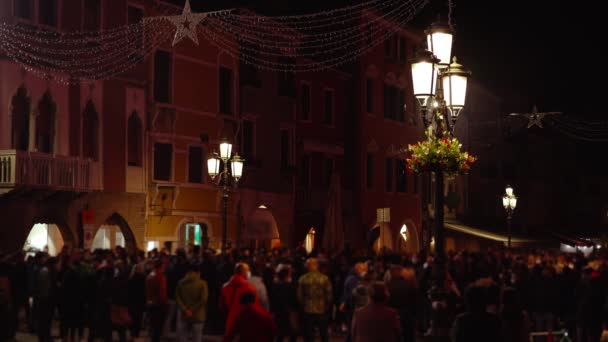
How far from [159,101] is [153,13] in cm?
294

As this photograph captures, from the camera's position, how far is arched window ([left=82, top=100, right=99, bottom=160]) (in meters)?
34.4

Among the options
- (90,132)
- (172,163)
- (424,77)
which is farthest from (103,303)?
(172,163)

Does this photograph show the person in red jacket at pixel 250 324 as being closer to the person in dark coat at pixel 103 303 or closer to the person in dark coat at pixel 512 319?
the person in dark coat at pixel 512 319

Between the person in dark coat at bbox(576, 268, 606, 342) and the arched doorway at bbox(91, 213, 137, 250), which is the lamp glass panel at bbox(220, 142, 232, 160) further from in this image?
the person in dark coat at bbox(576, 268, 606, 342)

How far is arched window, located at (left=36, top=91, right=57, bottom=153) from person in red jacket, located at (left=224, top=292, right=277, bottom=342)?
2150 centimetres

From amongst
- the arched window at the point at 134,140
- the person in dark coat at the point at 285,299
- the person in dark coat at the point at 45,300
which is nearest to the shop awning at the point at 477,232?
the arched window at the point at 134,140

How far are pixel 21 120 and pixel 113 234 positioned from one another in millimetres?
5909

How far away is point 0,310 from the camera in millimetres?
13828

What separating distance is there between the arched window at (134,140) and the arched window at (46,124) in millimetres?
3859

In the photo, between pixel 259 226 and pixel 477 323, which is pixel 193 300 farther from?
pixel 259 226

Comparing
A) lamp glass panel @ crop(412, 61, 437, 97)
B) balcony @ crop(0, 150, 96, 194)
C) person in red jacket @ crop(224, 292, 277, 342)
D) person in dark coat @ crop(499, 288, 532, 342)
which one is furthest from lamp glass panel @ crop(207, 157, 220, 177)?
person in dark coat @ crop(499, 288, 532, 342)

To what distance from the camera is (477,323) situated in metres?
9.38

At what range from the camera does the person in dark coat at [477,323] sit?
936 cm

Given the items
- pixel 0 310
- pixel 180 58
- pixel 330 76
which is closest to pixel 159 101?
pixel 180 58
